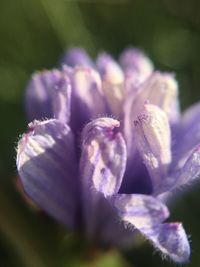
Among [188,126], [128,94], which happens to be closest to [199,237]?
[188,126]

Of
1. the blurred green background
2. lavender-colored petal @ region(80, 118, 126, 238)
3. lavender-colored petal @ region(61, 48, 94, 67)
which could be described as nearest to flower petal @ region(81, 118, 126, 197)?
lavender-colored petal @ region(80, 118, 126, 238)

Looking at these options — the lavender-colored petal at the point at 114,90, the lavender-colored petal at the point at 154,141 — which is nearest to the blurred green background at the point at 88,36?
the lavender-colored petal at the point at 114,90

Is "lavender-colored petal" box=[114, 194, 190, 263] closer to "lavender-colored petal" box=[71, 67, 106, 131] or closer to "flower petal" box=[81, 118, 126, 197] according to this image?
"flower petal" box=[81, 118, 126, 197]

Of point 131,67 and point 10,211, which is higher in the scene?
point 131,67

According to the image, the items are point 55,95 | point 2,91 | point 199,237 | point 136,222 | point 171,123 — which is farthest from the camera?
point 2,91

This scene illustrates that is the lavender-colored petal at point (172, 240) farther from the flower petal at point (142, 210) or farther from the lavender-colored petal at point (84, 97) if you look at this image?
the lavender-colored petal at point (84, 97)

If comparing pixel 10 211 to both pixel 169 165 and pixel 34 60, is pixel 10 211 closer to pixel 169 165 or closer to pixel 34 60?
pixel 169 165

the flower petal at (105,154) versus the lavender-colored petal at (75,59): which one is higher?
the lavender-colored petal at (75,59)

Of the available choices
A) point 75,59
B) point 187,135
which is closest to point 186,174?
point 187,135
